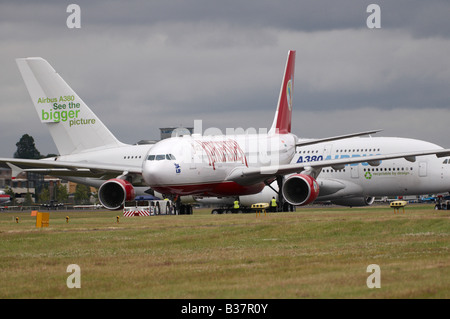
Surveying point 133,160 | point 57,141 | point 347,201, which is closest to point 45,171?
point 57,141

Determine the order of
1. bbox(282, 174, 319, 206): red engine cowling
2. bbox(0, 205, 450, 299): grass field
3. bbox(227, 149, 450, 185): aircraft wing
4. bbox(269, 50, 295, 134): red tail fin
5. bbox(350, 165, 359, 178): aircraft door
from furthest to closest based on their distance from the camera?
bbox(350, 165, 359, 178): aircraft door, bbox(269, 50, 295, 134): red tail fin, bbox(227, 149, 450, 185): aircraft wing, bbox(282, 174, 319, 206): red engine cowling, bbox(0, 205, 450, 299): grass field

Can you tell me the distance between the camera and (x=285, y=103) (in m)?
49.3

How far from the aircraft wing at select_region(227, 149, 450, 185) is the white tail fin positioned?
16144 millimetres

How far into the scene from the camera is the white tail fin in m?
52.0

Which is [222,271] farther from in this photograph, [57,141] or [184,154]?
[57,141]

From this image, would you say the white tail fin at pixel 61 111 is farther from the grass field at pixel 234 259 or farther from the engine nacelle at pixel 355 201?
the grass field at pixel 234 259

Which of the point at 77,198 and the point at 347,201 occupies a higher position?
the point at 77,198

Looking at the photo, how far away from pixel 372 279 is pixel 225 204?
43.8 m

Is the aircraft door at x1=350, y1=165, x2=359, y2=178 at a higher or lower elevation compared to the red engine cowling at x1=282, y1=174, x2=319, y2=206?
higher

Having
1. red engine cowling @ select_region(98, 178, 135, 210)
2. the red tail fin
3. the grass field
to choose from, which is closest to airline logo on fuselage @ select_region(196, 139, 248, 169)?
red engine cowling @ select_region(98, 178, 135, 210)

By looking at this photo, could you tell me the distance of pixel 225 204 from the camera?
58.1m

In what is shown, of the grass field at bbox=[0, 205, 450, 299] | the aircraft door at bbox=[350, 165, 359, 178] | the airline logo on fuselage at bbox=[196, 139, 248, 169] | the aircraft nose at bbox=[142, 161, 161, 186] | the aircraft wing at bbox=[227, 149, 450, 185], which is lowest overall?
the grass field at bbox=[0, 205, 450, 299]

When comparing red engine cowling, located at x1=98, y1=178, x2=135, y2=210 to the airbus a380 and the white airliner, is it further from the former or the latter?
the white airliner

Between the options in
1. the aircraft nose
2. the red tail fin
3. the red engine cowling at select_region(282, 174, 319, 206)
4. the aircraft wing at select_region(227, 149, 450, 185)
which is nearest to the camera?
the aircraft nose
